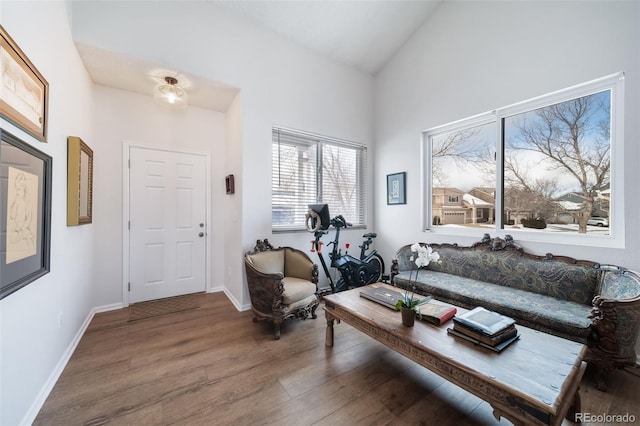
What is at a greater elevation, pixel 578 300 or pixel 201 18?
pixel 201 18

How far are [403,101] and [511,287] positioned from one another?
2.93 metres

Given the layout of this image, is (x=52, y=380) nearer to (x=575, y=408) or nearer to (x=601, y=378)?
(x=575, y=408)

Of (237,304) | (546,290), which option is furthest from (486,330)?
(237,304)

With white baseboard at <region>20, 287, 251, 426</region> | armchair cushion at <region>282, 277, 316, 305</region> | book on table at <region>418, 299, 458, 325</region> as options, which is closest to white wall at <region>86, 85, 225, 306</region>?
white baseboard at <region>20, 287, 251, 426</region>

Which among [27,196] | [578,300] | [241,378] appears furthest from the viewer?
[578,300]

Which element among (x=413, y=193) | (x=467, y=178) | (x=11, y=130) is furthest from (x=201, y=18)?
(x=467, y=178)

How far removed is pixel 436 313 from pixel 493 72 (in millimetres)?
2914

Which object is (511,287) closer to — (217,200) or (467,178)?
(467,178)

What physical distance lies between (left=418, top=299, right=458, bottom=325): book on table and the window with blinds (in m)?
2.09

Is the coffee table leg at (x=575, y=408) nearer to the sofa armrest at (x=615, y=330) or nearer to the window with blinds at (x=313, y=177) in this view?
the sofa armrest at (x=615, y=330)

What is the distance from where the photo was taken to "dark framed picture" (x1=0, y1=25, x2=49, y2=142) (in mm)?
1236

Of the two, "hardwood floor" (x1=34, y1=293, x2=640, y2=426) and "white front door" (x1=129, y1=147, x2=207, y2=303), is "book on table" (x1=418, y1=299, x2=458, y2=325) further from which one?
"white front door" (x1=129, y1=147, x2=207, y2=303)

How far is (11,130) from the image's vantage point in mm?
1311

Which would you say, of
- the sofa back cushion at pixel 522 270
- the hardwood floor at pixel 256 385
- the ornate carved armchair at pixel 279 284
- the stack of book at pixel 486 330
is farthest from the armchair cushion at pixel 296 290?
the stack of book at pixel 486 330
